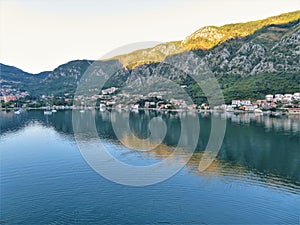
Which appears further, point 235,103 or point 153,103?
point 153,103

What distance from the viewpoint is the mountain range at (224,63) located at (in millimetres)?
72438

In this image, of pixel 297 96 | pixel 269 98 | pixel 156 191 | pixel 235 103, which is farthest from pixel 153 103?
pixel 156 191

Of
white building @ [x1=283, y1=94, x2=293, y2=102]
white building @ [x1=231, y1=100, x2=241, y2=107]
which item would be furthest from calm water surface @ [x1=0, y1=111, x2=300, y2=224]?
white building @ [x1=231, y1=100, x2=241, y2=107]

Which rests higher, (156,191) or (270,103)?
(270,103)

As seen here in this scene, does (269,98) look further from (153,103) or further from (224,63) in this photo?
(224,63)

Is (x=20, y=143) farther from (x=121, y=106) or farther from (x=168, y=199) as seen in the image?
(x=121, y=106)

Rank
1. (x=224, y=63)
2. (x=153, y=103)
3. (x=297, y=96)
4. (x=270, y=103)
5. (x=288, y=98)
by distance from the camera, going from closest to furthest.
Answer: (x=297, y=96) < (x=288, y=98) < (x=270, y=103) < (x=153, y=103) < (x=224, y=63)

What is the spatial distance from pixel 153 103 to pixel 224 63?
96.4ft

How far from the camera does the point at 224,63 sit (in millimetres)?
91000

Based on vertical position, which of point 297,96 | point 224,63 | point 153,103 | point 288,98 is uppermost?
point 224,63

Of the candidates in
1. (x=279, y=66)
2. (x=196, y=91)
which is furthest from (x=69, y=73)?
(x=279, y=66)

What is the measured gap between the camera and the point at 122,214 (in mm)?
10883

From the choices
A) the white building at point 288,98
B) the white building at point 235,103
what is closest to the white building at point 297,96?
the white building at point 288,98

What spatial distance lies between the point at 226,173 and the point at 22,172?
11837 millimetres
